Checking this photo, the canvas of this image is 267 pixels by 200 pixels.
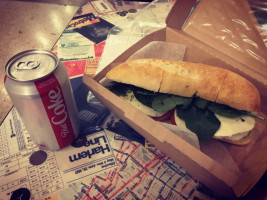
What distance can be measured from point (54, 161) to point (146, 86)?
1.62 feet

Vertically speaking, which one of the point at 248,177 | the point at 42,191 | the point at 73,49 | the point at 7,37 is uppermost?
the point at 248,177

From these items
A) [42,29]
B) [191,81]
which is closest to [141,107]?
[191,81]

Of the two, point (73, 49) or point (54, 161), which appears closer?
point (54, 161)

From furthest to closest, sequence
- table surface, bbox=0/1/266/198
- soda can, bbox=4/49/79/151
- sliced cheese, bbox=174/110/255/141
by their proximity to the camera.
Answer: table surface, bbox=0/1/266/198 → sliced cheese, bbox=174/110/255/141 → soda can, bbox=4/49/79/151

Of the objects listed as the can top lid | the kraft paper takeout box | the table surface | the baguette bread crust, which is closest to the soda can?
the can top lid

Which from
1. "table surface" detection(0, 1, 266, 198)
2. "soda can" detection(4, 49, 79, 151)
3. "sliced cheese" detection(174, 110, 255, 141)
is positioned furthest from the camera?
"table surface" detection(0, 1, 266, 198)

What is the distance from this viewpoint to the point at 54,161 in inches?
33.7

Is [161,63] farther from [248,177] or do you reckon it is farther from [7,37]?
[7,37]

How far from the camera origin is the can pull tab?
69 cm

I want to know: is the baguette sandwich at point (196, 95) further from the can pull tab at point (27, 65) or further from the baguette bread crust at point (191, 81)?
the can pull tab at point (27, 65)

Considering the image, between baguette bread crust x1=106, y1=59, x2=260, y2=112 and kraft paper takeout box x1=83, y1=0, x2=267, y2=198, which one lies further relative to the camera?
baguette bread crust x1=106, y1=59, x2=260, y2=112

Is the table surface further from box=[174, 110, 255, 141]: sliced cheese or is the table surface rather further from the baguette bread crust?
box=[174, 110, 255, 141]: sliced cheese

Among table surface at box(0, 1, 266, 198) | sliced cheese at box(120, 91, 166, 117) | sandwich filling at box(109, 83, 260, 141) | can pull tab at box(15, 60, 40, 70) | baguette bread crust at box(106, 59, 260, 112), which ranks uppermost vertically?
can pull tab at box(15, 60, 40, 70)

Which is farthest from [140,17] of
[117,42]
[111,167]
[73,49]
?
[111,167]
